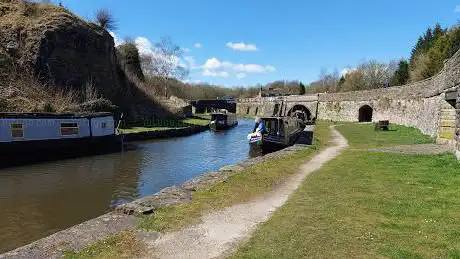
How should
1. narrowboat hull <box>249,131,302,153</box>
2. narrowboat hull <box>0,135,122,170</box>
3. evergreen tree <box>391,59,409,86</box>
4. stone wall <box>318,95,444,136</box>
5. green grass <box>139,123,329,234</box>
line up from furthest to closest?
1. evergreen tree <box>391,59,409,86</box>
2. narrowboat hull <box>249,131,302,153</box>
3. stone wall <box>318,95,444,136</box>
4. narrowboat hull <box>0,135,122,170</box>
5. green grass <box>139,123,329,234</box>

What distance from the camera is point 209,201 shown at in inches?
321

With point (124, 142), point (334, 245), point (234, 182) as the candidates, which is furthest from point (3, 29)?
point (334, 245)

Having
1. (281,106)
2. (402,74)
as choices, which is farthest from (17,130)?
(402,74)

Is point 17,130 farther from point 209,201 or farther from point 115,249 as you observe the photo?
point 115,249

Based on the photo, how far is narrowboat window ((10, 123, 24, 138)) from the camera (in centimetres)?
1859

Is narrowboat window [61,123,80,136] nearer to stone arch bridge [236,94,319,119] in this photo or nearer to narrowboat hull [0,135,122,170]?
narrowboat hull [0,135,122,170]

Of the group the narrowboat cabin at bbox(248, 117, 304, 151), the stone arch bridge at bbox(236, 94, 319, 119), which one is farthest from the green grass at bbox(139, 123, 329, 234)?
the stone arch bridge at bbox(236, 94, 319, 119)

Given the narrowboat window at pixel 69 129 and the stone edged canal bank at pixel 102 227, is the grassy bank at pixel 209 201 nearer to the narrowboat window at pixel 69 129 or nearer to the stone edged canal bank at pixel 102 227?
the stone edged canal bank at pixel 102 227

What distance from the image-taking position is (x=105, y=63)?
34.2m

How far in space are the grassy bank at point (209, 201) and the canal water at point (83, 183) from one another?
3.37 metres

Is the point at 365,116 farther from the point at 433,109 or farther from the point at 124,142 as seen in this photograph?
the point at 124,142

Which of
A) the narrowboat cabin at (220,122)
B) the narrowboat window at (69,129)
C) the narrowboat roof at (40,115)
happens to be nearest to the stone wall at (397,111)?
the narrowboat cabin at (220,122)

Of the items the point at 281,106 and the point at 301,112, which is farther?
the point at 281,106

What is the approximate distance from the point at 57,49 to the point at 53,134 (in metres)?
11.9
